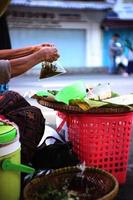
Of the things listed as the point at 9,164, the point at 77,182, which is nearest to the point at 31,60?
the point at 9,164

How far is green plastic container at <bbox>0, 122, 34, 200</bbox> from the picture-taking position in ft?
7.67

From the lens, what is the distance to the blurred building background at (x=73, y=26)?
2361 centimetres

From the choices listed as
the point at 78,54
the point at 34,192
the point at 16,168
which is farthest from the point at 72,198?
the point at 78,54

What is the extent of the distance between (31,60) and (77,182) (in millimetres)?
828

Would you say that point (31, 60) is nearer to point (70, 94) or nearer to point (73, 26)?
point (70, 94)

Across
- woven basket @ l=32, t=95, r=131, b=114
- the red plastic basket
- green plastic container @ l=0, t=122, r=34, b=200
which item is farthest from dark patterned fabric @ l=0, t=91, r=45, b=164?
green plastic container @ l=0, t=122, r=34, b=200

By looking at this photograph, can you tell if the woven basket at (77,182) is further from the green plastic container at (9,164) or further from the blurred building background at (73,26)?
the blurred building background at (73,26)

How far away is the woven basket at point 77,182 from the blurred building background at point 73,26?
831 inches

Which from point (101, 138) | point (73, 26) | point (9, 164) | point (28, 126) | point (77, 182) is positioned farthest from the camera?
point (73, 26)

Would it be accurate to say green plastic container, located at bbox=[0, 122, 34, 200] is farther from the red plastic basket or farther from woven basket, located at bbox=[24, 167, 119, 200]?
the red plastic basket

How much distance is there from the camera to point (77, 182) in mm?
2705

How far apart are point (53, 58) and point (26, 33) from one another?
21.0m

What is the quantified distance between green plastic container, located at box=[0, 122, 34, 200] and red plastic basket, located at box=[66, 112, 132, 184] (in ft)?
2.14

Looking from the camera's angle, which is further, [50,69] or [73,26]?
[73,26]
